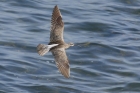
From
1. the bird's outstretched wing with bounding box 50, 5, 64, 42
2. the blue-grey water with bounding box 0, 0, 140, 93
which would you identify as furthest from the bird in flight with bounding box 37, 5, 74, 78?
the blue-grey water with bounding box 0, 0, 140, 93

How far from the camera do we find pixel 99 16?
54.3 feet

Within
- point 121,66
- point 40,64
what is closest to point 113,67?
point 121,66

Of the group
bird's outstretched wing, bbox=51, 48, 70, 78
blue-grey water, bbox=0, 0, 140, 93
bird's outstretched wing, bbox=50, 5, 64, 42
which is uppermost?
bird's outstretched wing, bbox=50, 5, 64, 42

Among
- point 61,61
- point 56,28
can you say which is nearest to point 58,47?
point 61,61

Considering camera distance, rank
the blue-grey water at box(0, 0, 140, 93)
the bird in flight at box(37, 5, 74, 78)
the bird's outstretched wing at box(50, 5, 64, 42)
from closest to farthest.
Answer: the bird in flight at box(37, 5, 74, 78) < the bird's outstretched wing at box(50, 5, 64, 42) < the blue-grey water at box(0, 0, 140, 93)

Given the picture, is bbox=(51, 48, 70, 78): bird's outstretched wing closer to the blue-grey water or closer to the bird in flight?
the bird in flight

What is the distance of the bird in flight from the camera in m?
9.05

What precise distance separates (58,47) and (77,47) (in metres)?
5.03

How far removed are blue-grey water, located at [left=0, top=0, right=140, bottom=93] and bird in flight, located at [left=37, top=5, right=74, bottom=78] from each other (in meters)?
2.43

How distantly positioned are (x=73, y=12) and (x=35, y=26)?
174 centimetres

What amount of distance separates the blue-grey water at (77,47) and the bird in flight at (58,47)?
2.43 meters

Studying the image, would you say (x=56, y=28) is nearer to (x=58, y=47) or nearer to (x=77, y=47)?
(x=58, y=47)

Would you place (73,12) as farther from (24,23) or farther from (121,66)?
(121,66)

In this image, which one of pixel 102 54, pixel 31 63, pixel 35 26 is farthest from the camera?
pixel 35 26
